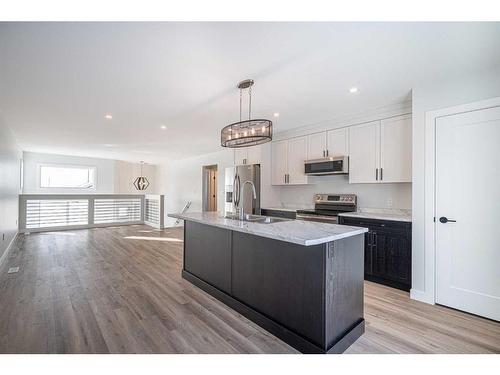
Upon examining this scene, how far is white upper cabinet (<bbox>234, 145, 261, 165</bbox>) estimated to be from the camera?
528 centimetres

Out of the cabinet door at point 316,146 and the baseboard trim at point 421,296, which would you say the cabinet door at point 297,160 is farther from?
the baseboard trim at point 421,296

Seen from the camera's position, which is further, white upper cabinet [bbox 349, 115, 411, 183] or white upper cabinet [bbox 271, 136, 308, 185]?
white upper cabinet [bbox 271, 136, 308, 185]

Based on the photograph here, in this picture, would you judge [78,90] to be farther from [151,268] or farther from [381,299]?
[381,299]

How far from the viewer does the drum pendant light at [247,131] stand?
2443mm

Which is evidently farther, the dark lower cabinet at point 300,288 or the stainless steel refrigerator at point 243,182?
the stainless steel refrigerator at point 243,182

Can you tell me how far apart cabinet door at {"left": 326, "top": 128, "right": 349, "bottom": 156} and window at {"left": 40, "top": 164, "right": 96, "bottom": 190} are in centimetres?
816

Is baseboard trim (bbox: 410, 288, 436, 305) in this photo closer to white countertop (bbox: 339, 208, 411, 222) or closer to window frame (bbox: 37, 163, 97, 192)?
white countertop (bbox: 339, 208, 411, 222)

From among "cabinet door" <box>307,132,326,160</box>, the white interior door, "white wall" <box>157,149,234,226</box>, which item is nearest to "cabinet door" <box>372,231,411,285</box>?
the white interior door

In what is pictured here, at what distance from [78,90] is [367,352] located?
3.80 metres

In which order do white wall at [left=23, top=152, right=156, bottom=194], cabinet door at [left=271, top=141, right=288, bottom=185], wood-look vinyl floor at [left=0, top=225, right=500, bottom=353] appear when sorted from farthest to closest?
white wall at [left=23, top=152, right=156, bottom=194] → cabinet door at [left=271, top=141, right=288, bottom=185] → wood-look vinyl floor at [left=0, top=225, right=500, bottom=353]

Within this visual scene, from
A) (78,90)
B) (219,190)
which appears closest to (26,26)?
(78,90)

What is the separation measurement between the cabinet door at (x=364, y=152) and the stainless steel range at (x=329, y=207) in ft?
1.31

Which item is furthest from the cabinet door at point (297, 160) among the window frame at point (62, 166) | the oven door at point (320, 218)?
the window frame at point (62, 166)
